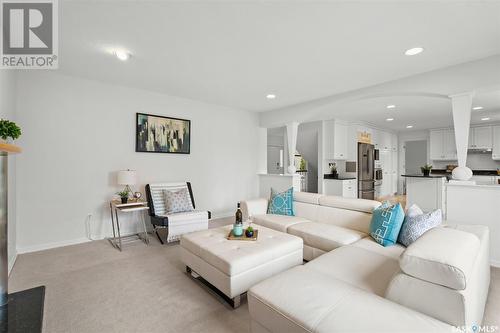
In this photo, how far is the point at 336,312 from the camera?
3.92ft

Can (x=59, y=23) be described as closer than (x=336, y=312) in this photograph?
No

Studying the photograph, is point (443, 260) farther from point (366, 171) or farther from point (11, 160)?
point (366, 171)

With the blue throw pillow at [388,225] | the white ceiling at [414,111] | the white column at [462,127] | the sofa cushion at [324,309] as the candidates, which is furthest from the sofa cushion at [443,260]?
the white ceiling at [414,111]

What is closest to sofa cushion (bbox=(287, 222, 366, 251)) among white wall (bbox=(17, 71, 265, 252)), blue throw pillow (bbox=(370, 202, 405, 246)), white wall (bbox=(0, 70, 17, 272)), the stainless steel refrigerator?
blue throw pillow (bbox=(370, 202, 405, 246))

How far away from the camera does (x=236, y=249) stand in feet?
7.16

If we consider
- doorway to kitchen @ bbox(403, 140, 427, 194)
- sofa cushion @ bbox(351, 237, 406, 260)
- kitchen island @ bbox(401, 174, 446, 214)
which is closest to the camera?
sofa cushion @ bbox(351, 237, 406, 260)

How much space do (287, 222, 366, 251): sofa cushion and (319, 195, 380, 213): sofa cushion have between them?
32 centimetres

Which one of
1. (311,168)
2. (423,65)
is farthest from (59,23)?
(311,168)

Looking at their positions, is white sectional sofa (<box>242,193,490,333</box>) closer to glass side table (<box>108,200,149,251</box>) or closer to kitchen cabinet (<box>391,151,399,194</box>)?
glass side table (<box>108,200,149,251</box>)

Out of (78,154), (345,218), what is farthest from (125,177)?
(345,218)

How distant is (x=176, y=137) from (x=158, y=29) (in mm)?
2438

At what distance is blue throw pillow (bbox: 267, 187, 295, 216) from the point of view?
3.58m

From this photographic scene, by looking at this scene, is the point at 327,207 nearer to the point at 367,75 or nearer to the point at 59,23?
the point at 367,75
